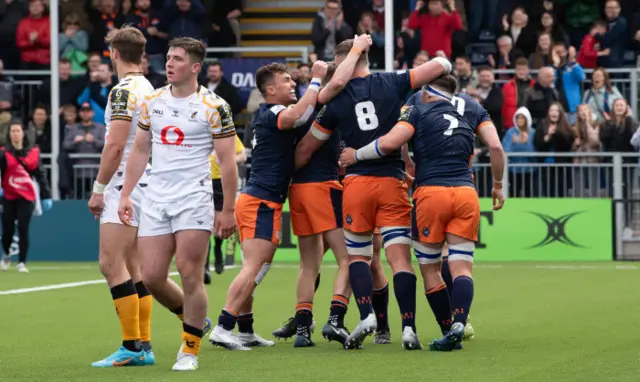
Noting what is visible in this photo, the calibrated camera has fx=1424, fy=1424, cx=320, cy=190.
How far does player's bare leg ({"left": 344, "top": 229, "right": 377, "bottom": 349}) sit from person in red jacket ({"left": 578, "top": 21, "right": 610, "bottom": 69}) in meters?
15.0

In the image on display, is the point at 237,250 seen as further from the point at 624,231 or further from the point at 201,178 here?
the point at 201,178

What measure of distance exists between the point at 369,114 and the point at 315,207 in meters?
0.85

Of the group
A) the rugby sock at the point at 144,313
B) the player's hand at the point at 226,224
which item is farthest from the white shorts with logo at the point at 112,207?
the player's hand at the point at 226,224

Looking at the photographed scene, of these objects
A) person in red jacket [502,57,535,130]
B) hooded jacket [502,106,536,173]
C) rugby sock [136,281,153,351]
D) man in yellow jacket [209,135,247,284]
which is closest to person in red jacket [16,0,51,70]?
person in red jacket [502,57,535,130]

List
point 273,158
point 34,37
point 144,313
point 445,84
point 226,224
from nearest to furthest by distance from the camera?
point 226,224
point 144,313
point 445,84
point 273,158
point 34,37

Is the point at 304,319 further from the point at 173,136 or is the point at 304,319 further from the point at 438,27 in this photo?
the point at 438,27

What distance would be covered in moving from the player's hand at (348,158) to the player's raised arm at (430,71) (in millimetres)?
686

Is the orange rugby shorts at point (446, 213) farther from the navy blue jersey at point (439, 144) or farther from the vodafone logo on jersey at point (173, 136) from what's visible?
the vodafone logo on jersey at point (173, 136)

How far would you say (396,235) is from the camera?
10578 mm

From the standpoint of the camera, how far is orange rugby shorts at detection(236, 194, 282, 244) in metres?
10.8

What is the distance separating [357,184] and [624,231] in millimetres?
12347

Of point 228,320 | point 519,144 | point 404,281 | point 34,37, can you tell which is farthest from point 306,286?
point 34,37

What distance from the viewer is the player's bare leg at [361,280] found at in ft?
34.1

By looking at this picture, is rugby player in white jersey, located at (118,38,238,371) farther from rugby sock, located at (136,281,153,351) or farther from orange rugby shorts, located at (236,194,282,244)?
orange rugby shorts, located at (236,194,282,244)
